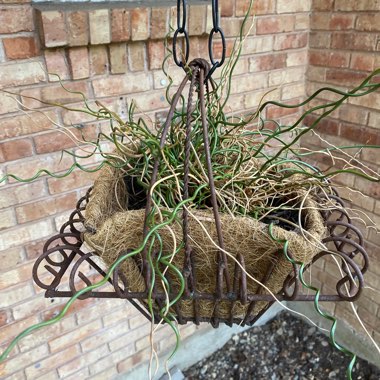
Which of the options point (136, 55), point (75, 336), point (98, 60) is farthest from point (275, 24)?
point (75, 336)

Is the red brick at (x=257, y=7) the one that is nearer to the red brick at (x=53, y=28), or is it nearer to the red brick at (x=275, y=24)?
the red brick at (x=275, y=24)

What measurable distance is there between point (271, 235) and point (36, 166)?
80 cm

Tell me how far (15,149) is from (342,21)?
1.17 meters

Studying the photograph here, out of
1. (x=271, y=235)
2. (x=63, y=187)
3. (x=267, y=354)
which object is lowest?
(x=267, y=354)

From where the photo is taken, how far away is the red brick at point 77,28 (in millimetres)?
973

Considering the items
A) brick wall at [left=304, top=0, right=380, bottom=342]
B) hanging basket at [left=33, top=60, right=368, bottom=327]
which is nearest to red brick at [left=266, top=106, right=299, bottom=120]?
brick wall at [left=304, top=0, right=380, bottom=342]

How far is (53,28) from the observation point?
958 millimetres

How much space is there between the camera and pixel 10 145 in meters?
1.03

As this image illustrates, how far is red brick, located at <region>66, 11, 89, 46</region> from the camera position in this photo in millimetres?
973

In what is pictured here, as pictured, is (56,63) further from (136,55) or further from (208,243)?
(208,243)

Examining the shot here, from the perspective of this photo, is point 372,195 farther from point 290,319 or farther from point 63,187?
point 63,187

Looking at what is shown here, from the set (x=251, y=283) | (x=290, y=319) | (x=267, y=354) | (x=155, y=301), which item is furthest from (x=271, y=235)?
(x=290, y=319)

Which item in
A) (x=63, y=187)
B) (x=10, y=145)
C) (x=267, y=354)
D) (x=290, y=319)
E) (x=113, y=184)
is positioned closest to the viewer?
(x=113, y=184)

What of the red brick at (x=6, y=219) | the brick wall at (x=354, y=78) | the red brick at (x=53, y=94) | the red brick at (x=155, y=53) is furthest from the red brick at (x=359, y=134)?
the red brick at (x=6, y=219)
